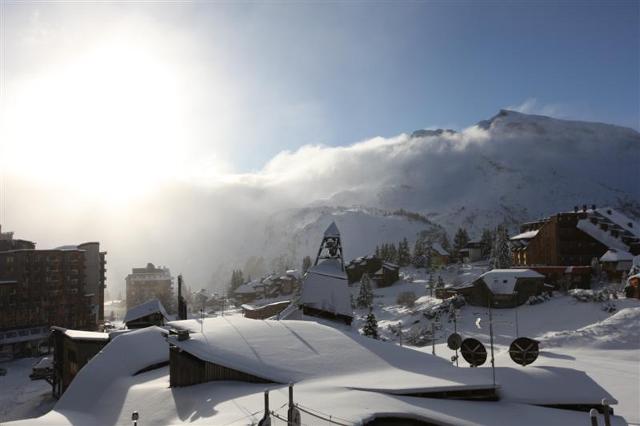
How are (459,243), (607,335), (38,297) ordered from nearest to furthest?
(607,335) < (38,297) < (459,243)

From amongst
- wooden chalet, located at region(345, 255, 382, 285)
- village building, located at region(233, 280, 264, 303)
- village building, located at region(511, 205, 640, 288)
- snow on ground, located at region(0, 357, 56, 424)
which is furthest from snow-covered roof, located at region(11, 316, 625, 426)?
village building, located at region(233, 280, 264, 303)

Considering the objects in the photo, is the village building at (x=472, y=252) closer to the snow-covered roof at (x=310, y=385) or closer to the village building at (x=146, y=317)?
the village building at (x=146, y=317)

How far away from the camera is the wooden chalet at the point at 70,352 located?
157 feet

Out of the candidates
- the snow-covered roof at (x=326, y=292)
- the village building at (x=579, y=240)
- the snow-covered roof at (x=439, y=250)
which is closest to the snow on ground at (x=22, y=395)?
the snow-covered roof at (x=326, y=292)

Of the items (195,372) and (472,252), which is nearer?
(195,372)

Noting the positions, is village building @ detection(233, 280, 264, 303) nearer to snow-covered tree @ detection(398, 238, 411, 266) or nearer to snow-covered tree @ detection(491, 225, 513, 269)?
snow-covered tree @ detection(398, 238, 411, 266)

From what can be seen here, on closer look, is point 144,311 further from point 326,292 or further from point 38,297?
point 38,297

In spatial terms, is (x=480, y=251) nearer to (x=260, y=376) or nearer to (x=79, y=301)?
(x=79, y=301)

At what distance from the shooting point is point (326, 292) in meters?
61.1

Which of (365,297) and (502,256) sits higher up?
(502,256)

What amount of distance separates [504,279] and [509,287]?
1634 mm

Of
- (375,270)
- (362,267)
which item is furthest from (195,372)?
(362,267)

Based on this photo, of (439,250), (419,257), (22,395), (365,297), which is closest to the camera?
(22,395)

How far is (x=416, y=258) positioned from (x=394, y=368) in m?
117
